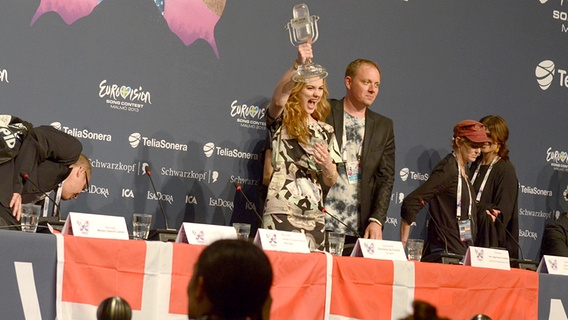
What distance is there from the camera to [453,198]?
6133mm

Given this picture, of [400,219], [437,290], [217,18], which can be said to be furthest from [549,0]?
[437,290]

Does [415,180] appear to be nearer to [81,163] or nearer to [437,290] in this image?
[437,290]

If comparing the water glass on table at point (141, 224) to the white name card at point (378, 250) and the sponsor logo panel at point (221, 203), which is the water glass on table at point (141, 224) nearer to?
the white name card at point (378, 250)

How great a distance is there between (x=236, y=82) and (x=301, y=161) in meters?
1.32

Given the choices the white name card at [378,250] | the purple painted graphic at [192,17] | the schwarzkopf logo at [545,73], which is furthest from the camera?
the schwarzkopf logo at [545,73]

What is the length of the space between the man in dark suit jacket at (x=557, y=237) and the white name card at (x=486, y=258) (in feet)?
6.48

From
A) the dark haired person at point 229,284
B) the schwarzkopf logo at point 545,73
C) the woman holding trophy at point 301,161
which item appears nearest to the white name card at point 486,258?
the woman holding trophy at point 301,161

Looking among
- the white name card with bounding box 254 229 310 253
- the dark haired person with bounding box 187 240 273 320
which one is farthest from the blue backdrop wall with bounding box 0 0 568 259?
the dark haired person with bounding box 187 240 273 320

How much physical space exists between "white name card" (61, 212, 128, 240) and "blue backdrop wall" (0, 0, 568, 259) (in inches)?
Result: 64.1

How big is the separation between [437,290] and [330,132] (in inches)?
46.5

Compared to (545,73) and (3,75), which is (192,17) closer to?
(3,75)

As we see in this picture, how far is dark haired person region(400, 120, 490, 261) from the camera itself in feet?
19.9

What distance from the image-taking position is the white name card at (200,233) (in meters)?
4.18

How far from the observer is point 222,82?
6.13 m
